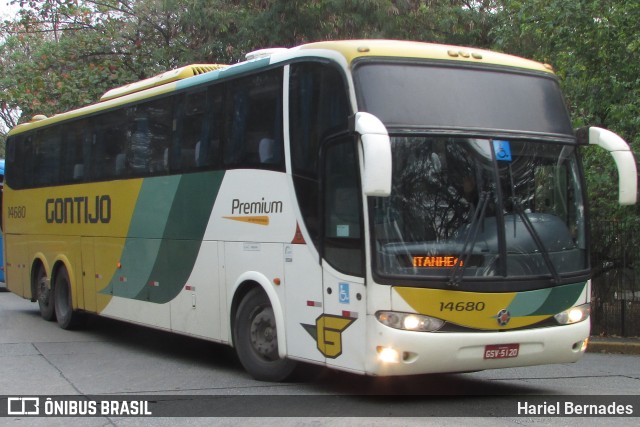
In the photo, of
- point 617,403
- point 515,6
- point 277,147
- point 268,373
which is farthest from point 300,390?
point 515,6

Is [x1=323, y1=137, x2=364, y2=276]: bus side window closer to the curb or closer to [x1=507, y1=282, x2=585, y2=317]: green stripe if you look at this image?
[x1=507, y1=282, x2=585, y2=317]: green stripe

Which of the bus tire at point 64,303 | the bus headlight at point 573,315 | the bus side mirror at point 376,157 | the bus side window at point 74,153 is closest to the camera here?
the bus side mirror at point 376,157

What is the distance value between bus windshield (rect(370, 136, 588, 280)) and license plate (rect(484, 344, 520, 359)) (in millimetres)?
631

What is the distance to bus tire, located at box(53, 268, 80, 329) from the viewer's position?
14547 millimetres

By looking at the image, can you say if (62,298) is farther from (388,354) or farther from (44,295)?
(388,354)

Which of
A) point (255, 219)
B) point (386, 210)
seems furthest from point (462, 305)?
point (255, 219)

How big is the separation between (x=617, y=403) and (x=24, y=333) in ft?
30.8

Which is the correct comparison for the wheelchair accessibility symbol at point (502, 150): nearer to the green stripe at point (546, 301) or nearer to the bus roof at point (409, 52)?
the bus roof at point (409, 52)

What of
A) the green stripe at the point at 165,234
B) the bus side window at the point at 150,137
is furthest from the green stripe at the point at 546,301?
the bus side window at the point at 150,137

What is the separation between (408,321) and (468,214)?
1.10m

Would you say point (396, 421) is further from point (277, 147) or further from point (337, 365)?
point (277, 147)

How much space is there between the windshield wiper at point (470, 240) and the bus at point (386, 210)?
0.01 metres

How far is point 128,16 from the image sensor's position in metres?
24.5

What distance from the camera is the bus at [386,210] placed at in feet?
25.1
